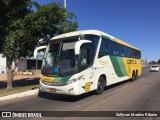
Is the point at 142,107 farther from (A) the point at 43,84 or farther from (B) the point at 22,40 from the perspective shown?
(B) the point at 22,40

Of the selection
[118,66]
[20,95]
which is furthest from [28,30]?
[118,66]

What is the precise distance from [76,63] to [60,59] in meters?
0.92

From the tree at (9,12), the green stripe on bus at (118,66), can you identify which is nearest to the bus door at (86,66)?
the green stripe on bus at (118,66)

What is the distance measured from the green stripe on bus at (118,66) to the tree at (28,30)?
493 cm

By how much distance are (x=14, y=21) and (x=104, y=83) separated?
22.0 feet

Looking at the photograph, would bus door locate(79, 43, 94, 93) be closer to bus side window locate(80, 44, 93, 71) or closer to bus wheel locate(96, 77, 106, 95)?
bus side window locate(80, 44, 93, 71)

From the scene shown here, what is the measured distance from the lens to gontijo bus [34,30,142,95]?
10094mm

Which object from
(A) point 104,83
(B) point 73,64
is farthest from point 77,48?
(A) point 104,83

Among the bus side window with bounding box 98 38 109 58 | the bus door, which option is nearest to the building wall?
the bus side window with bounding box 98 38 109 58

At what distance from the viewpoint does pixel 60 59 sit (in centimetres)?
1068

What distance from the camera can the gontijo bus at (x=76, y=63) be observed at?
10.1 metres

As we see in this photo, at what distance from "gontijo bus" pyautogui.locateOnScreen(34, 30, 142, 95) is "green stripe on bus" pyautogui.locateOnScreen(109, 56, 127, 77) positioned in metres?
1.33

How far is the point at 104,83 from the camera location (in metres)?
13.1

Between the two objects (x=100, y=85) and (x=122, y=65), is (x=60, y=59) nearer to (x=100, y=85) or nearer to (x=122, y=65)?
(x=100, y=85)
